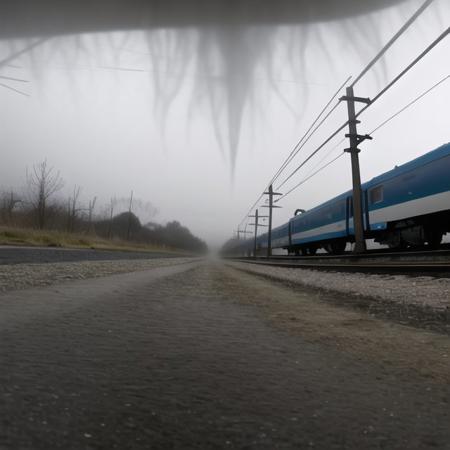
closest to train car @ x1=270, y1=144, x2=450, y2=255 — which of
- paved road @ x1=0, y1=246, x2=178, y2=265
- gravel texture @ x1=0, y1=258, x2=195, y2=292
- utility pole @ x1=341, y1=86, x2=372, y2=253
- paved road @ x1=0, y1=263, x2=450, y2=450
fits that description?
utility pole @ x1=341, y1=86, x2=372, y2=253

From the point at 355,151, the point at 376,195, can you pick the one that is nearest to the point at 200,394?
the point at 355,151

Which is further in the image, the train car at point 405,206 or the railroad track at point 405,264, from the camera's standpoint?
the train car at point 405,206

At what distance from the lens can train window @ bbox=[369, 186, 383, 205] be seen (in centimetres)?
1579

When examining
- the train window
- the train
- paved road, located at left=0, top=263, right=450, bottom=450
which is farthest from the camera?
the train window

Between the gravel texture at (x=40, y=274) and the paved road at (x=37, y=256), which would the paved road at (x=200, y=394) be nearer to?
the gravel texture at (x=40, y=274)

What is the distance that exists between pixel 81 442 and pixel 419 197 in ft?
45.1

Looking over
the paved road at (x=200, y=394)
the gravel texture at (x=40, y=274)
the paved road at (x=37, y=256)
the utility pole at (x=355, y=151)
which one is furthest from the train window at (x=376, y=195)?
the paved road at (x=200, y=394)

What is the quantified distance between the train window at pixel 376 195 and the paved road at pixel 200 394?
15.2 metres

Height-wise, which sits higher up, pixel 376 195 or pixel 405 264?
pixel 376 195

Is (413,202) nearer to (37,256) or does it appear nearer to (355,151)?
(355,151)

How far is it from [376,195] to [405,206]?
2.64m

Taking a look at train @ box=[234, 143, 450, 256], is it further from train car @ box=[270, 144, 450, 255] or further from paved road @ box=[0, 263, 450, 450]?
paved road @ box=[0, 263, 450, 450]

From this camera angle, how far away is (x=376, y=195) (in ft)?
53.1

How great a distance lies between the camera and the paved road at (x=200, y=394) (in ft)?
2.52
